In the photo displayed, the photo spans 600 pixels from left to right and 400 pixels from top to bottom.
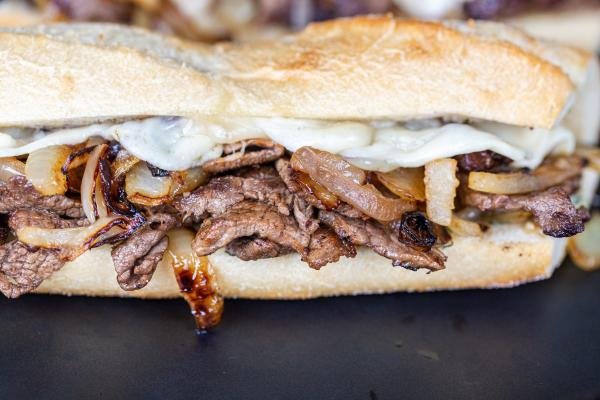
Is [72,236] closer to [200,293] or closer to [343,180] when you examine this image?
[200,293]

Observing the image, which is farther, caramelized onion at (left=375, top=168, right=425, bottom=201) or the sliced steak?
caramelized onion at (left=375, top=168, right=425, bottom=201)

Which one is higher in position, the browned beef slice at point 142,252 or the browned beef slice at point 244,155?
the browned beef slice at point 244,155

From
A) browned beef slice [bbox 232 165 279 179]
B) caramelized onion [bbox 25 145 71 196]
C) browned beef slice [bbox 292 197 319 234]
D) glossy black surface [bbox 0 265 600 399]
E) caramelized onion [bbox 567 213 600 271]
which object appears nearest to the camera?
glossy black surface [bbox 0 265 600 399]

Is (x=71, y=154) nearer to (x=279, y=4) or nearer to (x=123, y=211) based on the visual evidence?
(x=123, y=211)

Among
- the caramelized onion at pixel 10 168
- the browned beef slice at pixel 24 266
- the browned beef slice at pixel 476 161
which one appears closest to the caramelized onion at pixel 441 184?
the browned beef slice at pixel 476 161

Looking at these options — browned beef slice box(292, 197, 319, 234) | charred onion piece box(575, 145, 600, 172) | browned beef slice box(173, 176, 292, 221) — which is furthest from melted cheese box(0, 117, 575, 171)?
charred onion piece box(575, 145, 600, 172)

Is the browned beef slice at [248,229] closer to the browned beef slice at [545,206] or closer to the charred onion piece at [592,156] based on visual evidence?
the browned beef slice at [545,206]

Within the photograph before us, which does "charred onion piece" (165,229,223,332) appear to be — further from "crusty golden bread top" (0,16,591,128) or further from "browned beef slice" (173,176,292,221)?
"crusty golden bread top" (0,16,591,128)

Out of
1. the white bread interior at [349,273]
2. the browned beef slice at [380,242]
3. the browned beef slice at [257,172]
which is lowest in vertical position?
the white bread interior at [349,273]
